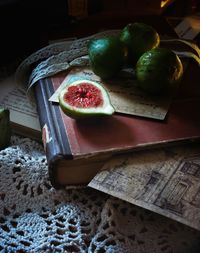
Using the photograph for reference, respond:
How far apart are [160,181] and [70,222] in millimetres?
153

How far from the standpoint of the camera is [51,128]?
26.6 inches

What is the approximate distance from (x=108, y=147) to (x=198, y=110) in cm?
19

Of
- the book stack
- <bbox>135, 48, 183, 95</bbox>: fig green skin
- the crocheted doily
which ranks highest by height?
<bbox>135, 48, 183, 95</bbox>: fig green skin

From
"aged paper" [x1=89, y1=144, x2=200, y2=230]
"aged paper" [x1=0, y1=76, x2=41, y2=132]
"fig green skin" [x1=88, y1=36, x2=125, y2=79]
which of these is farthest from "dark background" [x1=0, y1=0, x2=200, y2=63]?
"aged paper" [x1=89, y1=144, x2=200, y2=230]

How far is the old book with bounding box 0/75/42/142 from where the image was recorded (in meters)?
0.76

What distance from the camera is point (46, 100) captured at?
0.73 meters

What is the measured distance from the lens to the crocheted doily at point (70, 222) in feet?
1.90

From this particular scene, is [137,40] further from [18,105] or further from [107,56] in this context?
[18,105]

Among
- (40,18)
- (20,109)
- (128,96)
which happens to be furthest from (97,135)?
(40,18)

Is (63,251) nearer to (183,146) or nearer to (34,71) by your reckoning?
(183,146)

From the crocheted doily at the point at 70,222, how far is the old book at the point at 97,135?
0.04 m

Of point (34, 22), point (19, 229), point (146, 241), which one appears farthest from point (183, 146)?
point (34, 22)

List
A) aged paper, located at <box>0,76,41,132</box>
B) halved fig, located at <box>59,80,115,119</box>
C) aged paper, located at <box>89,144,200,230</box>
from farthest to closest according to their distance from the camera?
aged paper, located at <box>0,76,41,132</box>
halved fig, located at <box>59,80,115,119</box>
aged paper, located at <box>89,144,200,230</box>

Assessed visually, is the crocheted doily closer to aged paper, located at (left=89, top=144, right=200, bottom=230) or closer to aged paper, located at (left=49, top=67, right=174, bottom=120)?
aged paper, located at (left=89, top=144, right=200, bottom=230)
